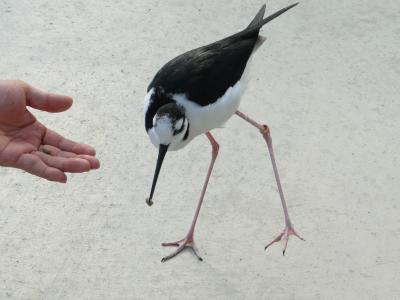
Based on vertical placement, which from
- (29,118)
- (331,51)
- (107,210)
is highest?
(29,118)

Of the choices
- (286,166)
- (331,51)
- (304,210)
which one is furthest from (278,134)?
(331,51)

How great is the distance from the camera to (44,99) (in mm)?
2230

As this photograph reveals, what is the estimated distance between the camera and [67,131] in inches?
115

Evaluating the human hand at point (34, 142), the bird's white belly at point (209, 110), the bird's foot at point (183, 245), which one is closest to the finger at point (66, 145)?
the human hand at point (34, 142)

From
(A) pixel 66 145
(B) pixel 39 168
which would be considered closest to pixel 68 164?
(B) pixel 39 168

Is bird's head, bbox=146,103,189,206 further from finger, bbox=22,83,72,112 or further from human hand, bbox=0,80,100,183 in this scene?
finger, bbox=22,83,72,112

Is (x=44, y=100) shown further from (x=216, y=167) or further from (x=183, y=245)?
(x=216, y=167)

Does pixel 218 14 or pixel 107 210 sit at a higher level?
pixel 218 14

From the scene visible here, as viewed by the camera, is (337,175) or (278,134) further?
(278,134)

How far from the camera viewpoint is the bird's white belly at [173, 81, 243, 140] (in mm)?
2189

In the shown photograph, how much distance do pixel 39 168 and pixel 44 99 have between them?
1.03 feet

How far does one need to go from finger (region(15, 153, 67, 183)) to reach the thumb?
25cm

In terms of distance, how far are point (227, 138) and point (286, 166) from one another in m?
0.33

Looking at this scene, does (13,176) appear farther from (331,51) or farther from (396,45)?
(396,45)
